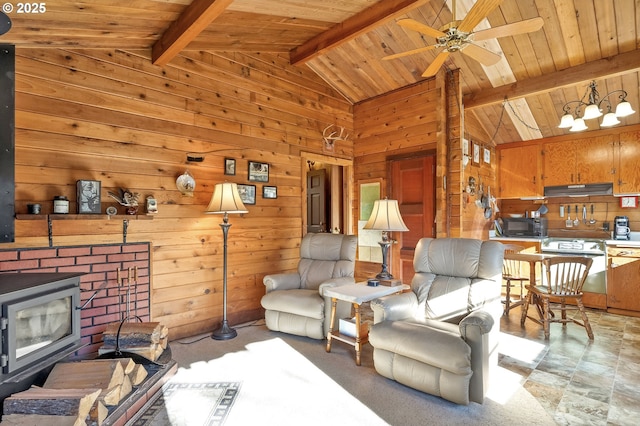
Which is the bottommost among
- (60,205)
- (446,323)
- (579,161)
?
(446,323)

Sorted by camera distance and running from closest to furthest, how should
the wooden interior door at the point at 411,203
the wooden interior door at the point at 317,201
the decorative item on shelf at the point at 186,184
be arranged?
the decorative item on shelf at the point at 186,184
the wooden interior door at the point at 411,203
the wooden interior door at the point at 317,201

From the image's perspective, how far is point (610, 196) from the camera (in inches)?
187

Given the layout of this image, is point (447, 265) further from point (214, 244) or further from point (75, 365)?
point (75, 365)

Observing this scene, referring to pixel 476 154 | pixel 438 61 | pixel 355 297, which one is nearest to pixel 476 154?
pixel 476 154

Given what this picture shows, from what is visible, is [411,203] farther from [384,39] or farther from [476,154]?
[384,39]

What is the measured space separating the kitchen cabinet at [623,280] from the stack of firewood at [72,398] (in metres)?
5.33

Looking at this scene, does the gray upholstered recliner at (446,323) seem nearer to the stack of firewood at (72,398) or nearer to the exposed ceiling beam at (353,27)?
the stack of firewood at (72,398)

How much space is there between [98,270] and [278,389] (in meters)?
1.83

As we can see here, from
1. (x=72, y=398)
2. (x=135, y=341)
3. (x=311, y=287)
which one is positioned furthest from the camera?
(x=311, y=287)

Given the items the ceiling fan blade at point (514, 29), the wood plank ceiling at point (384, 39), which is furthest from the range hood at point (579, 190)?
the ceiling fan blade at point (514, 29)

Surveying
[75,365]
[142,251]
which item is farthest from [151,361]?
[142,251]

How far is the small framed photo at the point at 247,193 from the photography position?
3.93 metres

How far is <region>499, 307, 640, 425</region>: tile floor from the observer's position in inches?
82.5

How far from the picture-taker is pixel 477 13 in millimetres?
2168
